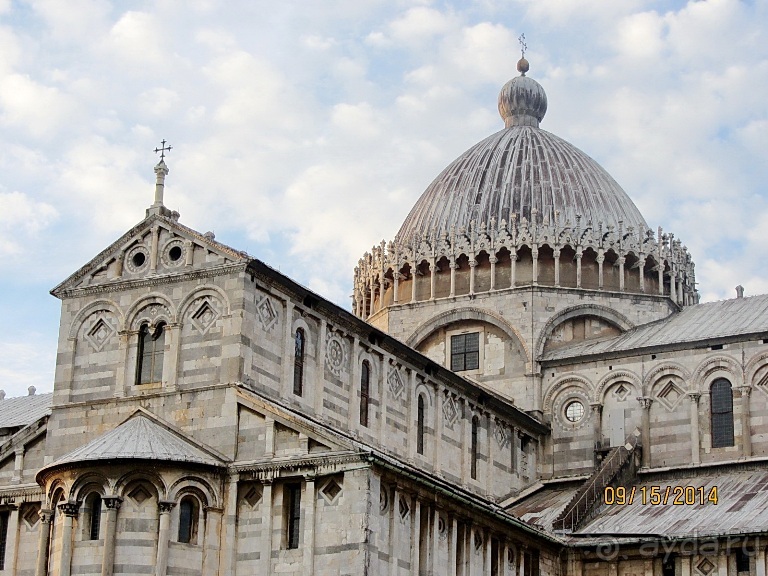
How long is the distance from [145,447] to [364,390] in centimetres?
856

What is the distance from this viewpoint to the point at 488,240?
55531 mm

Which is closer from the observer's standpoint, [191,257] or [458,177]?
[191,257]

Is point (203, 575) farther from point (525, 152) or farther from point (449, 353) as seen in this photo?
point (525, 152)

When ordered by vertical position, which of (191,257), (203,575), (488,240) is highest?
(488,240)

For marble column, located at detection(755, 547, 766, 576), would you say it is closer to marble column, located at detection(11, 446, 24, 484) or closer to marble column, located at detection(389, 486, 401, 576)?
marble column, located at detection(389, 486, 401, 576)

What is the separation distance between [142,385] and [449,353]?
17550 mm

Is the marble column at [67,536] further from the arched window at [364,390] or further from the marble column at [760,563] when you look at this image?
the marble column at [760,563]

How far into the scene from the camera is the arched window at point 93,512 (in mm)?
36969

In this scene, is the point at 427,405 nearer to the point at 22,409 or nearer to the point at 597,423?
the point at 597,423

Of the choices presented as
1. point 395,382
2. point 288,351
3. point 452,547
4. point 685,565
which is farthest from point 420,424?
point 685,565

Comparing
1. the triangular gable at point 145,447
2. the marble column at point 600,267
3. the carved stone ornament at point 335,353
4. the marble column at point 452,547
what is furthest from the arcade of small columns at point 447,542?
the marble column at point 600,267

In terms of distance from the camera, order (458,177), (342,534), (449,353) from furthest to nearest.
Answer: (458,177) → (449,353) → (342,534)

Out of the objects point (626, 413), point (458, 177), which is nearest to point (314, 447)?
point (626, 413)

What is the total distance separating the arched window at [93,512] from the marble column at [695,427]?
21.0 m
